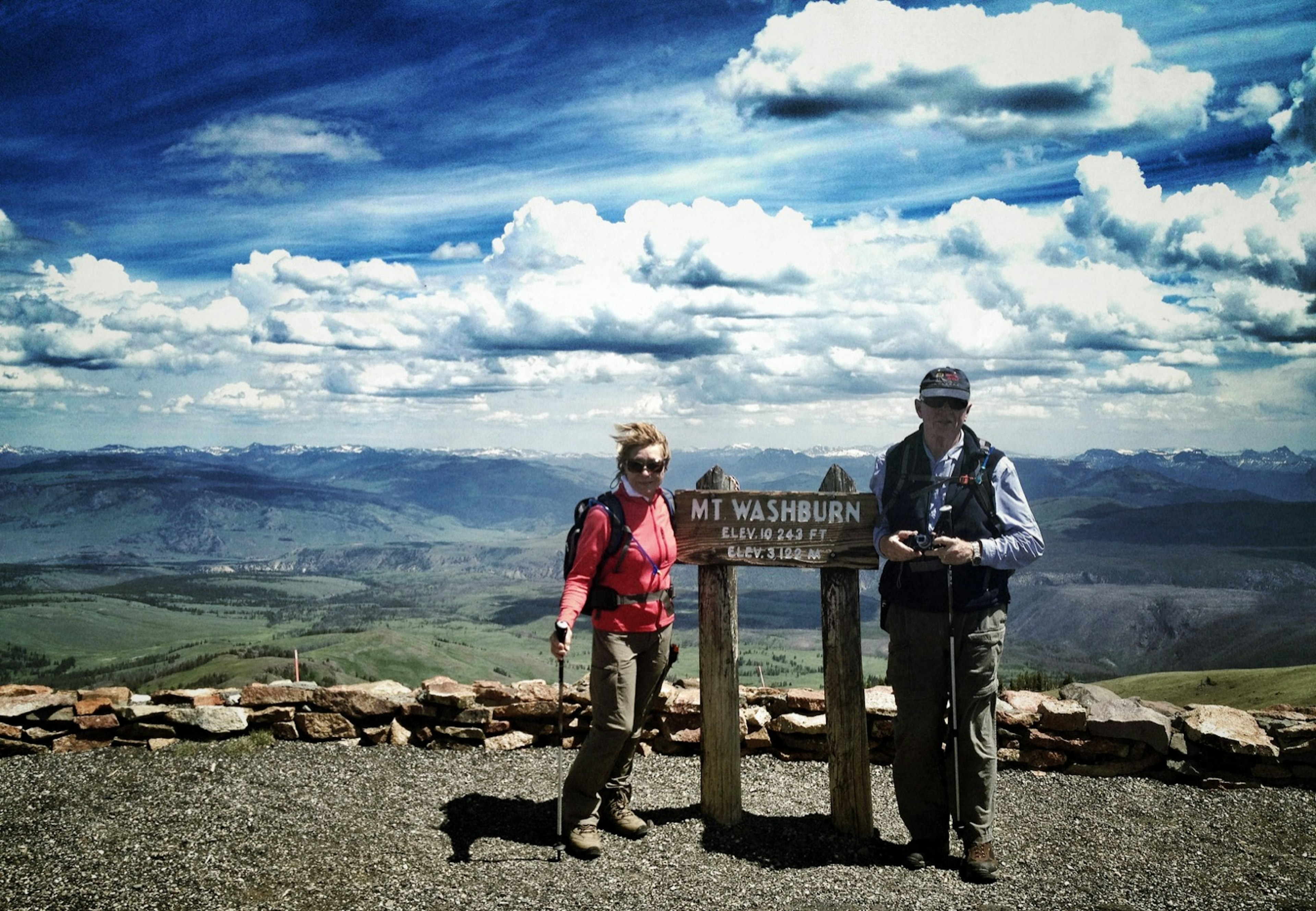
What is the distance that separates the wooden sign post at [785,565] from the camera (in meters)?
7.68

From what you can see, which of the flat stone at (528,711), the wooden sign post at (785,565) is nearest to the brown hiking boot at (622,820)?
the wooden sign post at (785,565)

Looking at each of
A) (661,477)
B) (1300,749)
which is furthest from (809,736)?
(1300,749)

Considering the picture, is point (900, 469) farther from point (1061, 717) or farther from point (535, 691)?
point (535, 691)

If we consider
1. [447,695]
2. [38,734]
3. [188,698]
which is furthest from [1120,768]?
[38,734]

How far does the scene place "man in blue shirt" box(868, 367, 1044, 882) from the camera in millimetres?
6719

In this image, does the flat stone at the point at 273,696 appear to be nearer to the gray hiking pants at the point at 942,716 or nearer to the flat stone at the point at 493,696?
the flat stone at the point at 493,696

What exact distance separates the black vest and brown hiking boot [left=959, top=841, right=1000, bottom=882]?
73.2 inches

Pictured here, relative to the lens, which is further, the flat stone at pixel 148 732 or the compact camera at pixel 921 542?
the flat stone at pixel 148 732

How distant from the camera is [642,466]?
23.4 ft

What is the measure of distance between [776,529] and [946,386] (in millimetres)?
1992

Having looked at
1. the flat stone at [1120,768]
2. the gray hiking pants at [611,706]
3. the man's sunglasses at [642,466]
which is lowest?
the flat stone at [1120,768]

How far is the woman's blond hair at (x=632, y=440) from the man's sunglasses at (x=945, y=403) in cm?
204

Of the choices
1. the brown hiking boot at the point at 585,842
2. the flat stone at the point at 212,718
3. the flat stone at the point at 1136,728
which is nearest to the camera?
the brown hiking boot at the point at 585,842

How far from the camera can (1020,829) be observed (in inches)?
316
